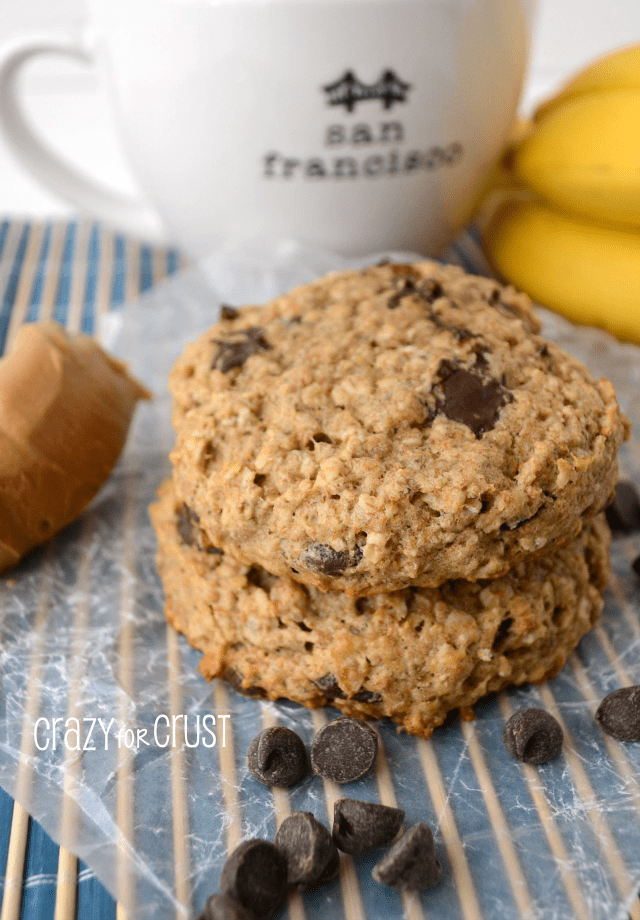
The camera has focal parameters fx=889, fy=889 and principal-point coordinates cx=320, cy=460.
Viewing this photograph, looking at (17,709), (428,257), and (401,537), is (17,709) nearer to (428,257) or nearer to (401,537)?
(401,537)

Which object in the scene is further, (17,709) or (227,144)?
(227,144)

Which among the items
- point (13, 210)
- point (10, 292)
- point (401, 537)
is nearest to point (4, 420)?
point (401, 537)

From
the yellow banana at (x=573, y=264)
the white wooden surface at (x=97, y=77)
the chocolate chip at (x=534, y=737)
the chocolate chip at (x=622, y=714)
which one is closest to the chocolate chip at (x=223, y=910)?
the chocolate chip at (x=534, y=737)

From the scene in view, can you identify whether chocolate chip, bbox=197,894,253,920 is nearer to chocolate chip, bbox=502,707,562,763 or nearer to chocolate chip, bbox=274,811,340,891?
chocolate chip, bbox=274,811,340,891

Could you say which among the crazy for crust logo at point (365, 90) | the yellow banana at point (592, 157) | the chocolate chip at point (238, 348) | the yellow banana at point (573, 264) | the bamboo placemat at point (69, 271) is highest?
the crazy for crust logo at point (365, 90)

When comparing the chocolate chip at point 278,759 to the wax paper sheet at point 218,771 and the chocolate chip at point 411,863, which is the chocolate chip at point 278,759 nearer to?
the wax paper sheet at point 218,771

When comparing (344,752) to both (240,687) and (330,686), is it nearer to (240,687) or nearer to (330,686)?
(330,686)
